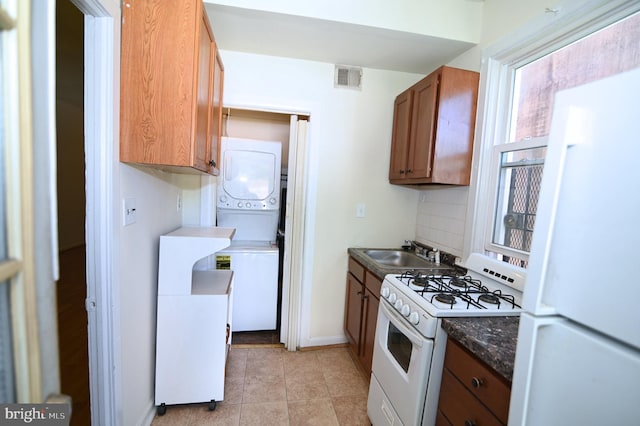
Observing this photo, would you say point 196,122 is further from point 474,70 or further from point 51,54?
point 474,70

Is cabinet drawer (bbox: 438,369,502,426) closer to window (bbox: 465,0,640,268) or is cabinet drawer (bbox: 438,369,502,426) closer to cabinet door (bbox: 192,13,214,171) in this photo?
window (bbox: 465,0,640,268)

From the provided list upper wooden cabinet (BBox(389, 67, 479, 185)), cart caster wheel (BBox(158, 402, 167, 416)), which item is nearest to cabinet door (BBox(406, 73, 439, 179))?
upper wooden cabinet (BBox(389, 67, 479, 185))

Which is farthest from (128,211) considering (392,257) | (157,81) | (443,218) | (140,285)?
(443,218)

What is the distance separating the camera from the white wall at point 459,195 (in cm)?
152

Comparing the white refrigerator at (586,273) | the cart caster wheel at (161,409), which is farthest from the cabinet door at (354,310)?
the white refrigerator at (586,273)

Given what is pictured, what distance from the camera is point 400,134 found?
7.24 feet

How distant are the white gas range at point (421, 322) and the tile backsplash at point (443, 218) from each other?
0.34m

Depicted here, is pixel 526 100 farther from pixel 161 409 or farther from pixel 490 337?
pixel 161 409

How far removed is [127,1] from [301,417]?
235cm

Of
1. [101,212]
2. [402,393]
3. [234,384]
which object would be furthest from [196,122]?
[234,384]

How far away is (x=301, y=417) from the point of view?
1651 mm

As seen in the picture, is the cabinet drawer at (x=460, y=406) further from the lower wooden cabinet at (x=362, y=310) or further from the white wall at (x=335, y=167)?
the white wall at (x=335, y=167)

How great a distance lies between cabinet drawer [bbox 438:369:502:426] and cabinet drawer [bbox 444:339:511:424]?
2 cm

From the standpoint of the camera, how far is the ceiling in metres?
1.69
